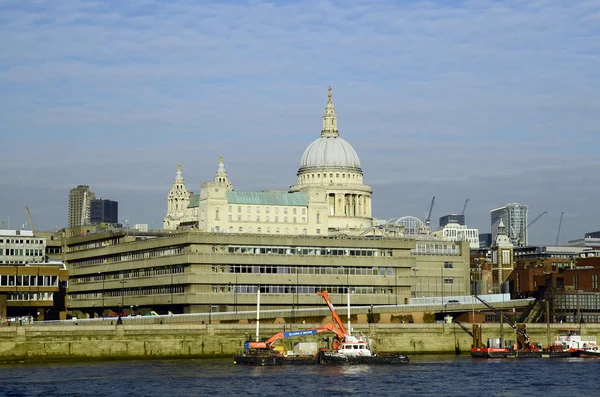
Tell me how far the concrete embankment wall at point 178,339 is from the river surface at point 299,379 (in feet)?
11.6

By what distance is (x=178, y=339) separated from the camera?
15588 cm

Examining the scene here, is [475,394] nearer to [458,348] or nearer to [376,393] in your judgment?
[376,393]

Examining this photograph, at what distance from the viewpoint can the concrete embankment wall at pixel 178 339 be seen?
147375 mm

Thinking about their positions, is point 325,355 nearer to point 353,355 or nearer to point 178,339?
point 353,355

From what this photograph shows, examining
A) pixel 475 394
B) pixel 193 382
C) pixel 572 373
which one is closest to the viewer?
pixel 475 394

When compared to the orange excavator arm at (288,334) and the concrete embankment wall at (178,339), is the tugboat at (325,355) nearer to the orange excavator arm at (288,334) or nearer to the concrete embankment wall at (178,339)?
the orange excavator arm at (288,334)

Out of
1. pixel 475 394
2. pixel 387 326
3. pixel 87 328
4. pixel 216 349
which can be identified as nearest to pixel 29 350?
pixel 87 328

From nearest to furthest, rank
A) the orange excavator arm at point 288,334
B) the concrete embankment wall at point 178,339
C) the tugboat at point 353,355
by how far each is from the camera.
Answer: the tugboat at point 353,355 < the concrete embankment wall at point 178,339 < the orange excavator arm at point 288,334

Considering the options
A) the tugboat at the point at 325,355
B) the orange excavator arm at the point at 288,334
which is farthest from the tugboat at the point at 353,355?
the orange excavator arm at the point at 288,334

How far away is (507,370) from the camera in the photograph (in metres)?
138

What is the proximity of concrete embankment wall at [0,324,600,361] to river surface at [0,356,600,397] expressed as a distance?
11.6 feet

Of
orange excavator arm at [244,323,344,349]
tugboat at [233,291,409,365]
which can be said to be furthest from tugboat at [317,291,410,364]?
orange excavator arm at [244,323,344,349]

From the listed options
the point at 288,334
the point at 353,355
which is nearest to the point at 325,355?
the point at 353,355

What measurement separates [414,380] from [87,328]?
45.8 m
